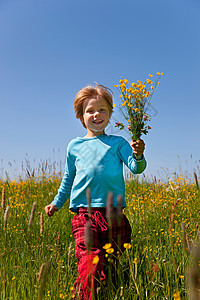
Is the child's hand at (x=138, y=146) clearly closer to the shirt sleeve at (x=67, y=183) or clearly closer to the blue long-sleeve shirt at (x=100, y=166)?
the blue long-sleeve shirt at (x=100, y=166)

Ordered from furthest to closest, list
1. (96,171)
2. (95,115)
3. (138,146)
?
1. (95,115)
2. (96,171)
3. (138,146)

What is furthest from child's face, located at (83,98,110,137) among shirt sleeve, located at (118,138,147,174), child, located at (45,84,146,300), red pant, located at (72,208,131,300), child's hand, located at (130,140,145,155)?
red pant, located at (72,208,131,300)

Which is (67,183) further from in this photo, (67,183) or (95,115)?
(95,115)

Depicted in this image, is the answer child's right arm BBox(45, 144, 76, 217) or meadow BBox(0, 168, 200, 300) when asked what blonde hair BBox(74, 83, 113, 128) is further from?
meadow BBox(0, 168, 200, 300)

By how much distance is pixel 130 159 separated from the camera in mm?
2693

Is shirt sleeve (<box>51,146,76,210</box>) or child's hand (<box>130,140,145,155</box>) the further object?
shirt sleeve (<box>51,146,76,210</box>)

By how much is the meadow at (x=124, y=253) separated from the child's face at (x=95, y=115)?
0.89m

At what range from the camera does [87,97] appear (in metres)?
3.04

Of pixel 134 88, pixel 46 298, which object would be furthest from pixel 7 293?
pixel 134 88

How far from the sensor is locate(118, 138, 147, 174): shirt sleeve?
254 centimetres

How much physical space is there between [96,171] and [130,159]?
0.31 meters

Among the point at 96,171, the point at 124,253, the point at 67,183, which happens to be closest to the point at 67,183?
the point at 67,183

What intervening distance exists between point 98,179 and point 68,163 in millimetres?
503

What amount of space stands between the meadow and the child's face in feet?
2.91
